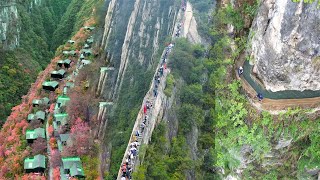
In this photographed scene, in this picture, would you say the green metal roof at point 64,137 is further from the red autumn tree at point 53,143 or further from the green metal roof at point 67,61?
the green metal roof at point 67,61

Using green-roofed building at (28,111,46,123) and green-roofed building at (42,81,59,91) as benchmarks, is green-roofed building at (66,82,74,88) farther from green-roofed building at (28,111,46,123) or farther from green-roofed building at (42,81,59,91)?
green-roofed building at (28,111,46,123)

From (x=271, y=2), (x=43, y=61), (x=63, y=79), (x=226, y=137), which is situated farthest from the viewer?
(x=43, y=61)

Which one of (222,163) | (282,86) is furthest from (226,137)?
(282,86)

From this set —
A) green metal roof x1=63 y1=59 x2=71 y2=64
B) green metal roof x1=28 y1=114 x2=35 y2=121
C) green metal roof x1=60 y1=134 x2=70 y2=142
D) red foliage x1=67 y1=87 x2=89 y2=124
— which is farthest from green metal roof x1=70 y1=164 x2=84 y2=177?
green metal roof x1=63 y1=59 x2=71 y2=64

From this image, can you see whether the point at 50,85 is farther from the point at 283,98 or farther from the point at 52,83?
the point at 283,98

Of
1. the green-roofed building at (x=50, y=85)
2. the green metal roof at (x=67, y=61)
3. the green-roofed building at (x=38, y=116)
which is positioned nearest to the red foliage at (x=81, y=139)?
the green-roofed building at (x=38, y=116)

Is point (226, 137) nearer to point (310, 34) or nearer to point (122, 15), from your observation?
point (310, 34)

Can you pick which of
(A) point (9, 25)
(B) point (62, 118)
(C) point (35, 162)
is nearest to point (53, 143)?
(C) point (35, 162)
